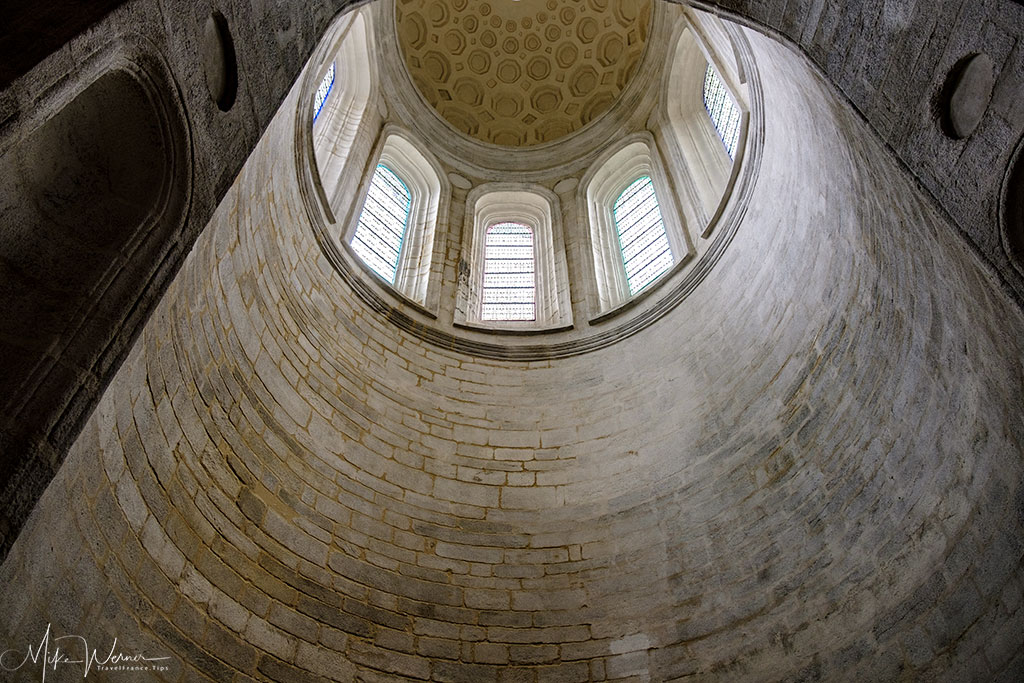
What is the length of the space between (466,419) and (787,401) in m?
3.00

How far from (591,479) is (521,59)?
1038cm

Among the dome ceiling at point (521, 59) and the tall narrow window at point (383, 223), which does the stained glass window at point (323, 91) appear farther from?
the dome ceiling at point (521, 59)

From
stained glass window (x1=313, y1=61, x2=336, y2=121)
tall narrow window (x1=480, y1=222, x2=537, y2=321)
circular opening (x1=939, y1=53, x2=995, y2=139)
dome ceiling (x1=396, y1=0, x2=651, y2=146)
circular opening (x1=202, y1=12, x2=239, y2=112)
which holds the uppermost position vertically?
dome ceiling (x1=396, y1=0, x2=651, y2=146)

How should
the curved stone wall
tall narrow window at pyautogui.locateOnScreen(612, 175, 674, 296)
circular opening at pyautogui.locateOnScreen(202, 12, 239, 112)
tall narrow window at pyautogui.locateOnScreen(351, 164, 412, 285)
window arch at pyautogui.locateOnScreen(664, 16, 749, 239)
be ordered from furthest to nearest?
1. tall narrow window at pyautogui.locateOnScreen(612, 175, 674, 296)
2. tall narrow window at pyautogui.locateOnScreen(351, 164, 412, 285)
3. window arch at pyautogui.locateOnScreen(664, 16, 749, 239)
4. the curved stone wall
5. circular opening at pyautogui.locateOnScreen(202, 12, 239, 112)

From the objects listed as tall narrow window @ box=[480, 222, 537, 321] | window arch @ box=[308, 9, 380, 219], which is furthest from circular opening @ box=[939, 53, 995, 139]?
tall narrow window @ box=[480, 222, 537, 321]

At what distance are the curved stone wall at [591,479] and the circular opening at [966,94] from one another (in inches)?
21.8

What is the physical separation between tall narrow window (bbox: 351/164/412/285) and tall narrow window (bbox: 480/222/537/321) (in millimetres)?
1287

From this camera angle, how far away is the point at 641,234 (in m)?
10.9

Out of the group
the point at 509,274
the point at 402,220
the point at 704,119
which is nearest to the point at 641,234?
the point at 509,274

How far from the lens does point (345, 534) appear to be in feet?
20.2

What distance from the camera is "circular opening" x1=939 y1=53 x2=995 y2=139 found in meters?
3.00

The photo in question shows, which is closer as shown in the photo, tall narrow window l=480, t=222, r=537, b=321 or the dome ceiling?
tall narrow window l=480, t=222, r=537, b=321

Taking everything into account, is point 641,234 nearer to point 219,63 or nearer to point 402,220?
point 402,220

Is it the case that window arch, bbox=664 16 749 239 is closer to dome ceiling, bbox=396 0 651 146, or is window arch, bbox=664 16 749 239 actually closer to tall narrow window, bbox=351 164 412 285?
dome ceiling, bbox=396 0 651 146
